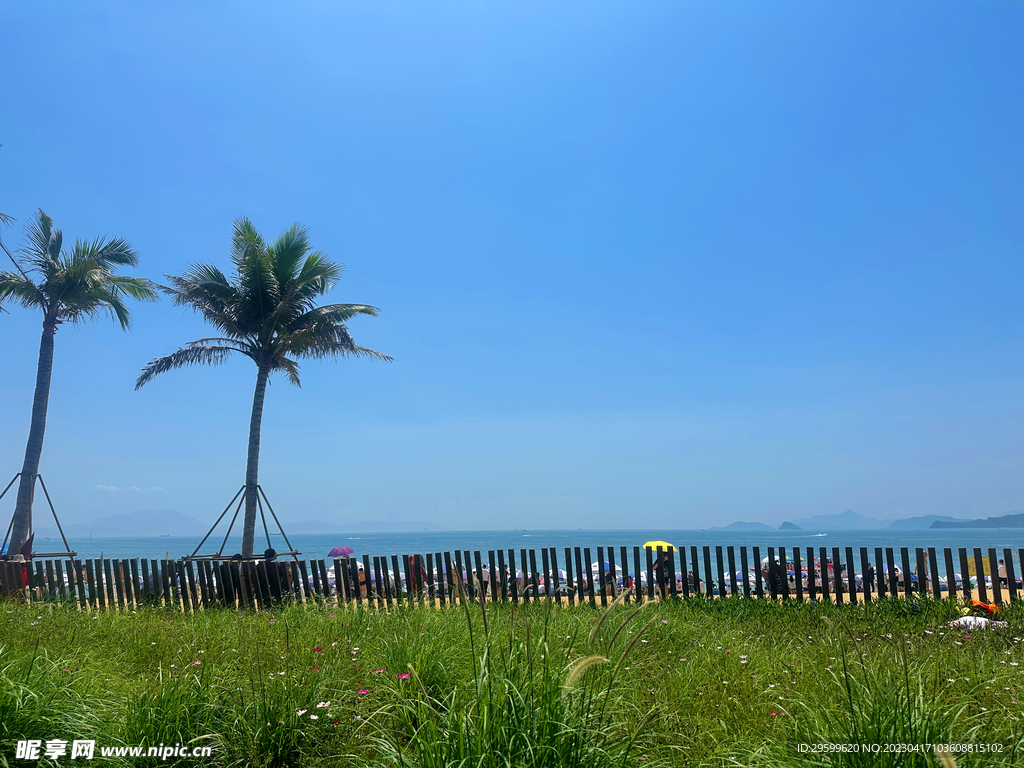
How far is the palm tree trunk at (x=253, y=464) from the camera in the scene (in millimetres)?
19844

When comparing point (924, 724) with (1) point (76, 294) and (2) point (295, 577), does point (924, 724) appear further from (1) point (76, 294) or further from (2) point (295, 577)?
→ (1) point (76, 294)

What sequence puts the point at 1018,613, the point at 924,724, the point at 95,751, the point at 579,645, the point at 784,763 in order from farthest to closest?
1. the point at 1018,613
2. the point at 579,645
3. the point at 95,751
4. the point at 784,763
5. the point at 924,724

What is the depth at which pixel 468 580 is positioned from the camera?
Answer: 13.0 meters

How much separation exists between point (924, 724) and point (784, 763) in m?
0.69

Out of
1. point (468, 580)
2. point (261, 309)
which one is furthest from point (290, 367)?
point (468, 580)

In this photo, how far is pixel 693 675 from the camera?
17.1ft

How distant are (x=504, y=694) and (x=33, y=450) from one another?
77.1ft

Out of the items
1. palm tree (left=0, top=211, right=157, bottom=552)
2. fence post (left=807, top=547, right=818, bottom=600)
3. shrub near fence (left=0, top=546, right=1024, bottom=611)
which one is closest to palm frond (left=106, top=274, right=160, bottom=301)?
palm tree (left=0, top=211, right=157, bottom=552)

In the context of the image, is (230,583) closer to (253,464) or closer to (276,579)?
(276,579)

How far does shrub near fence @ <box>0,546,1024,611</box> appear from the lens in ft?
37.8

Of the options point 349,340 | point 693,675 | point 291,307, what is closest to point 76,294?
point 291,307

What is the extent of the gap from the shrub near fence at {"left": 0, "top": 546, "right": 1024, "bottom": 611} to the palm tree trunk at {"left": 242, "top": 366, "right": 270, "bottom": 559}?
529cm

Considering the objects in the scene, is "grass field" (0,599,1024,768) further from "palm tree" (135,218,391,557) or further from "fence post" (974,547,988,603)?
"palm tree" (135,218,391,557)

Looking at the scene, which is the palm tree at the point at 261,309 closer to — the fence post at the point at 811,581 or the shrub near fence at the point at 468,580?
the shrub near fence at the point at 468,580
